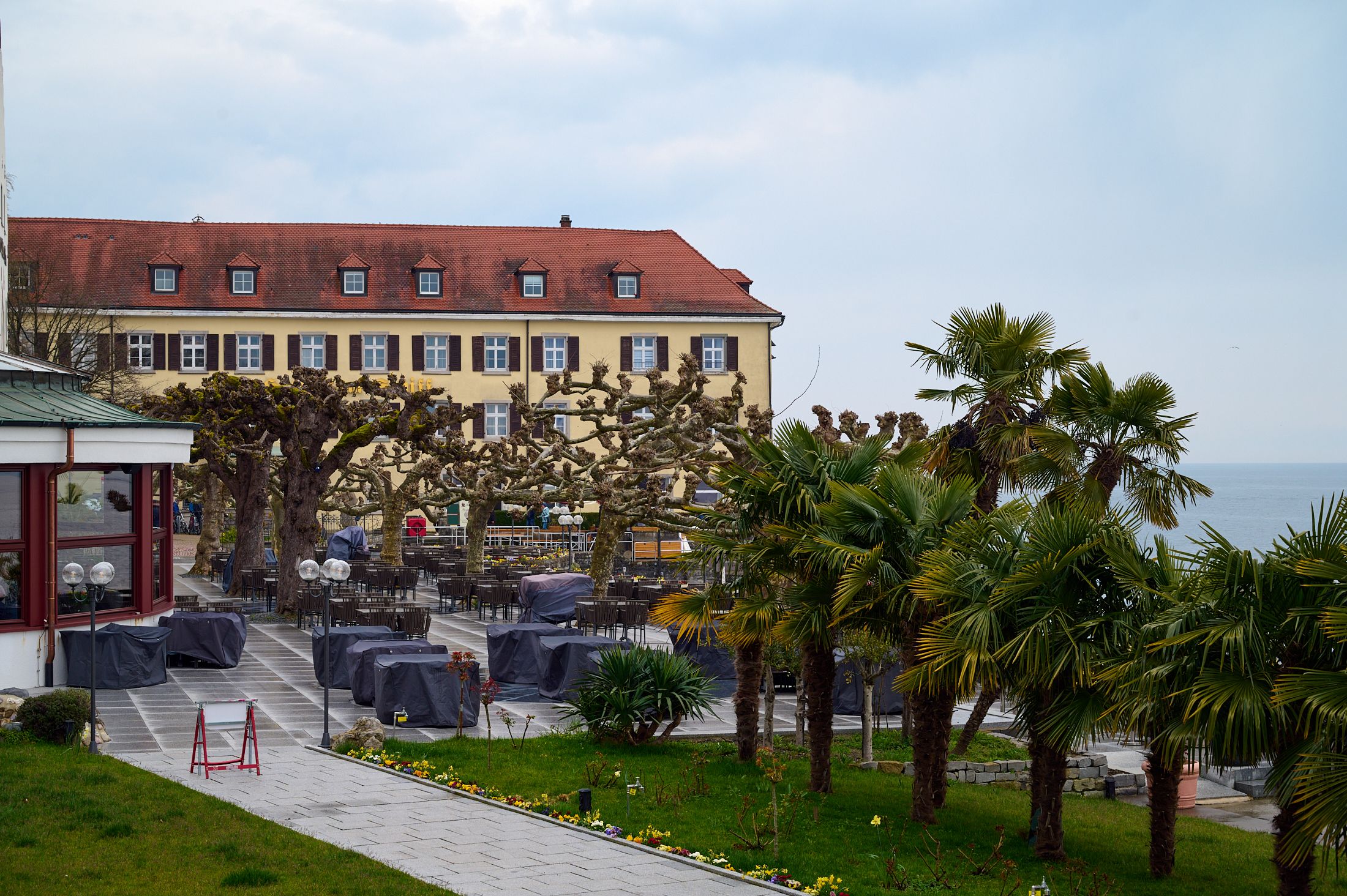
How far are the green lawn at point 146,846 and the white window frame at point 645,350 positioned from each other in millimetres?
39298

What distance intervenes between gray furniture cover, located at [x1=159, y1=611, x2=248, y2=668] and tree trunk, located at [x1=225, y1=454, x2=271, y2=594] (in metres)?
10.3

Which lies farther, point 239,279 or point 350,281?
point 350,281

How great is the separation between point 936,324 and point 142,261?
41.2m

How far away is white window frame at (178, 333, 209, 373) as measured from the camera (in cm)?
4872

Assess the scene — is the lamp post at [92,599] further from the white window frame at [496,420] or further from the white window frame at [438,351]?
the white window frame at [496,420]

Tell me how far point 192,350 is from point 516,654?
33.4 metres

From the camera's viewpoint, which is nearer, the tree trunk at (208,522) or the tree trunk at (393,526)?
the tree trunk at (393,526)

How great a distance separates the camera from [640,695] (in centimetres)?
1509

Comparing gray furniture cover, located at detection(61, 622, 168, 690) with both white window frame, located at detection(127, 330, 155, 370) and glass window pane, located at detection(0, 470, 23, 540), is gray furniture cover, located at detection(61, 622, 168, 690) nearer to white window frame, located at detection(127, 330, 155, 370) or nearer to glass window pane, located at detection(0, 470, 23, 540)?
glass window pane, located at detection(0, 470, 23, 540)

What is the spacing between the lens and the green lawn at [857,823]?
10.6 m

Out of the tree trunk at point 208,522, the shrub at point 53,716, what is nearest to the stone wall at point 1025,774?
the shrub at point 53,716

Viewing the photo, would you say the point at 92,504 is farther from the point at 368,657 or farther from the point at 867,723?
the point at 867,723

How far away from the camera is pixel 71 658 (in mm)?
18078

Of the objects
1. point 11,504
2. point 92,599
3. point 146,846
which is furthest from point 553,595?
point 146,846
